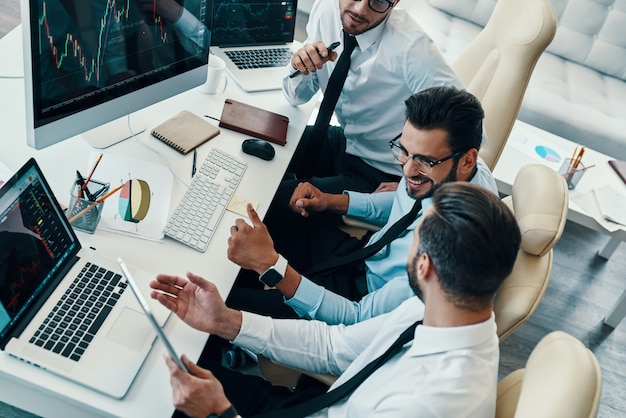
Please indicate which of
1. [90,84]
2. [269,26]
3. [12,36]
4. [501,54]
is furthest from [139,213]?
[501,54]

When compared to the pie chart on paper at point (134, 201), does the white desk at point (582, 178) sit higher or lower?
lower

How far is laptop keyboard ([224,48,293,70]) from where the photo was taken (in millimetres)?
2082

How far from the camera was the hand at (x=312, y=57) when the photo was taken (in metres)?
1.86

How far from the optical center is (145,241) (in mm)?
1396

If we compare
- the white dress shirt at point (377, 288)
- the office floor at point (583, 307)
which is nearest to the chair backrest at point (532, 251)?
the white dress shirt at point (377, 288)

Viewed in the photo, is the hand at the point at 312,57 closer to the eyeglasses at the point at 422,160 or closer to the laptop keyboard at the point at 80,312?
the eyeglasses at the point at 422,160

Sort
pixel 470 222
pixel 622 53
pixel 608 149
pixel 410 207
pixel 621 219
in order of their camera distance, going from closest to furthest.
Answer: pixel 470 222
pixel 410 207
pixel 621 219
pixel 608 149
pixel 622 53

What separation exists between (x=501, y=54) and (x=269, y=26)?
2.78 feet

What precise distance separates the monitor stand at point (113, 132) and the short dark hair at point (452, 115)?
0.80 m

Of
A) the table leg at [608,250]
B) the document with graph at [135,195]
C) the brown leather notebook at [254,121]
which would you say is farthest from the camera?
the table leg at [608,250]

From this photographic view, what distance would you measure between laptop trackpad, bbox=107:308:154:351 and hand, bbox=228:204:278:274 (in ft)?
0.94

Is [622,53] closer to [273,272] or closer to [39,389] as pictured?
[273,272]

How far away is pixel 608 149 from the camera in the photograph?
3.15 metres

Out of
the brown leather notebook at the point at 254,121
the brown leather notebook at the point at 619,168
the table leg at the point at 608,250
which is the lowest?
the table leg at the point at 608,250
